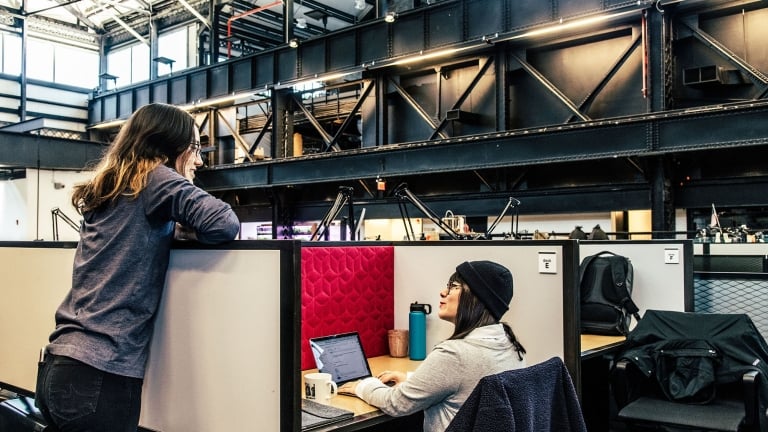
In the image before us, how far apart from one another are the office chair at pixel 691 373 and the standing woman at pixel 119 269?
8.74 feet

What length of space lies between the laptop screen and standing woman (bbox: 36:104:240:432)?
970mm

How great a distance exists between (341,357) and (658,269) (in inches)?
95.1

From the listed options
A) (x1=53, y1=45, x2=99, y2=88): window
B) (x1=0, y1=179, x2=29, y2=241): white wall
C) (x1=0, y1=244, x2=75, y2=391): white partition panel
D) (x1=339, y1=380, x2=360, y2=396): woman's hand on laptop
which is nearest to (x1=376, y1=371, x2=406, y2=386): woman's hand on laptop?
(x1=339, y1=380, x2=360, y2=396): woman's hand on laptop

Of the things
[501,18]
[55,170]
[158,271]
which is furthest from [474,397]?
[55,170]

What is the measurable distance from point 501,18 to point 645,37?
215 centimetres

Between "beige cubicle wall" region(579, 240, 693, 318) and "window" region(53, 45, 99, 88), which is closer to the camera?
"beige cubicle wall" region(579, 240, 693, 318)

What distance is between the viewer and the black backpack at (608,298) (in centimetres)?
419

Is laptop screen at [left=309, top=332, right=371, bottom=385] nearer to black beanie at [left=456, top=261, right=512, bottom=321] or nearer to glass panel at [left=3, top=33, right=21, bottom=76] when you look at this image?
black beanie at [left=456, top=261, right=512, bottom=321]

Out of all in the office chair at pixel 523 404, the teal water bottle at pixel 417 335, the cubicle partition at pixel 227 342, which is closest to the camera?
the office chair at pixel 523 404

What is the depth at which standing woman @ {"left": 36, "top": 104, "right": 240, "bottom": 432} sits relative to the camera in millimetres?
1813

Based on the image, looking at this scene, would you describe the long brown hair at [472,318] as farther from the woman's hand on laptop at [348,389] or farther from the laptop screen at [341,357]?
the laptop screen at [341,357]

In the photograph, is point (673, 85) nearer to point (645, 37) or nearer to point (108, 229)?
point (645, 37)

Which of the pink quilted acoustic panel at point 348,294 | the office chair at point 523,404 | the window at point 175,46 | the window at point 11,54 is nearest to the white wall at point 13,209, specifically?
the window at point 11,54

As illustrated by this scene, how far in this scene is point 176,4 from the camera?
688 inches
